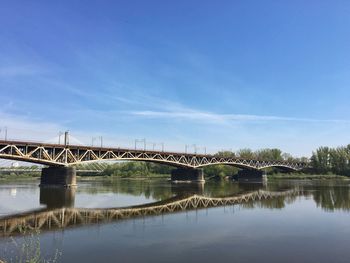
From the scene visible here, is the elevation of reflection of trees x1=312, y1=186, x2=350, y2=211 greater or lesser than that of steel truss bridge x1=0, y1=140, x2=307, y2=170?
lesser

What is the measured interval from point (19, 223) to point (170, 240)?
13575mm

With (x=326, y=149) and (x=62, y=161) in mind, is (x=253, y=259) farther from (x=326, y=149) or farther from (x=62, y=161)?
(x=326, y=149)

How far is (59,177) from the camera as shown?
7319 centimetres

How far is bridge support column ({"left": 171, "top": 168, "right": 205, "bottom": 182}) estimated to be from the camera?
111812 mm

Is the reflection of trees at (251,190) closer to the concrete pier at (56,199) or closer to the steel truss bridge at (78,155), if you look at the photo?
the steel truss bridge at (78,155)

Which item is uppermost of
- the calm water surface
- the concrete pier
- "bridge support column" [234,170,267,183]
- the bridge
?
the bridge

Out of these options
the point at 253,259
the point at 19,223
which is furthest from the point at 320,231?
the point at 19,223

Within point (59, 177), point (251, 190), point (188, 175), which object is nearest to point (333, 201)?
point (251, 190)

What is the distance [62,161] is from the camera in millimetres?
74438

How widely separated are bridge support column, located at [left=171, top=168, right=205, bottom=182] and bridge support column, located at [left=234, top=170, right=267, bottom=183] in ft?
88.8

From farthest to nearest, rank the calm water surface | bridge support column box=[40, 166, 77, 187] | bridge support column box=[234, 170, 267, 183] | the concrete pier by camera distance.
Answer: bridge support column box=[234, 170, 267, 183]
bridge support column box=[40, 166, 77, 187]
the concrete pier
the calm water surface

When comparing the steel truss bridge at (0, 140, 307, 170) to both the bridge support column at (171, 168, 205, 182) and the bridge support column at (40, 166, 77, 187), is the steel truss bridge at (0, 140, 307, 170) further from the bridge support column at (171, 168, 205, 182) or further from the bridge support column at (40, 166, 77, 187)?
the bridge support column at (171, 168, 205, 182)

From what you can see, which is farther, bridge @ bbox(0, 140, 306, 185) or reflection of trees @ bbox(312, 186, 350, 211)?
bridge @ bbox(0, 140, 306, 185)

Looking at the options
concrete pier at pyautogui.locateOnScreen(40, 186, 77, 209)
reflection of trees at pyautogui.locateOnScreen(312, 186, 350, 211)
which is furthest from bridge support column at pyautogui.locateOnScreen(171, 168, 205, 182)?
reflection of trees at pyautogui.locateOnScreen(312, 186, 350, 211)
